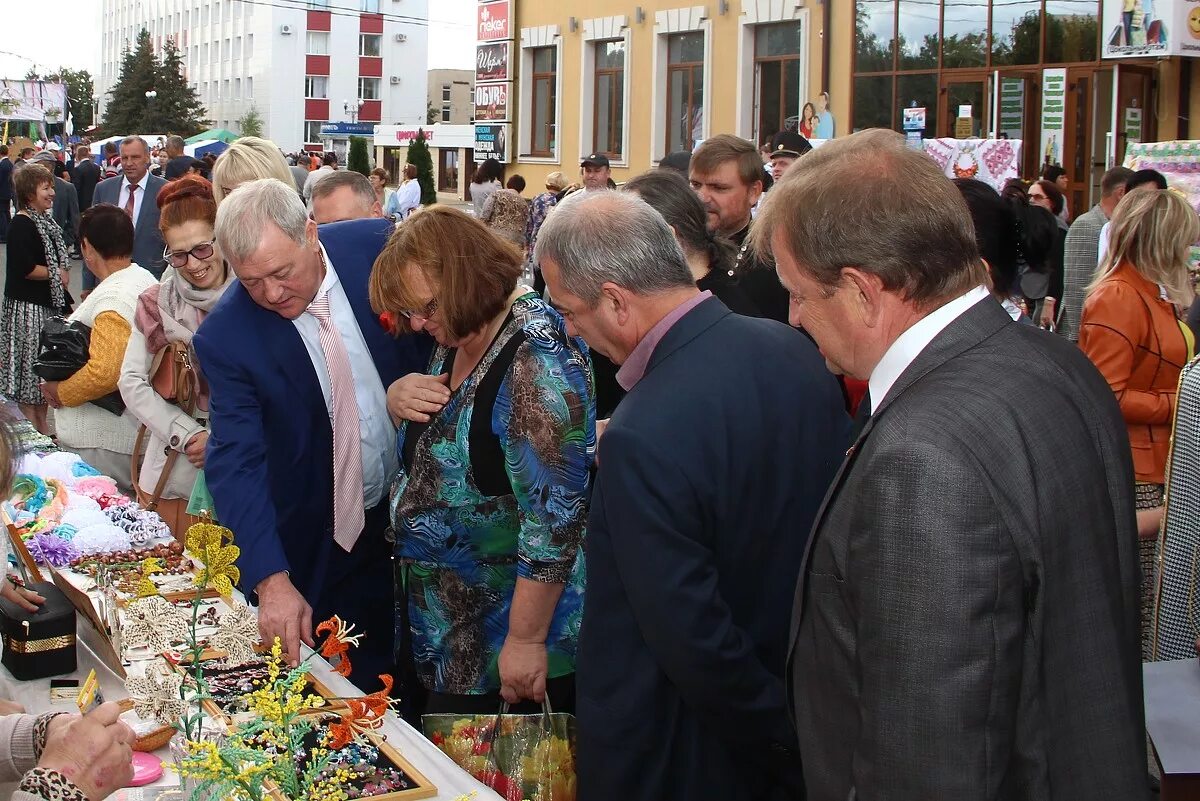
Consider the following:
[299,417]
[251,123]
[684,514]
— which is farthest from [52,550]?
[251,123]

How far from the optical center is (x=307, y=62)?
67688 mm

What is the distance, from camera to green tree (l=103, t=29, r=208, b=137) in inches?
2249

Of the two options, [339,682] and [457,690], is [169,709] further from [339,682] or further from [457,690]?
[457,690]

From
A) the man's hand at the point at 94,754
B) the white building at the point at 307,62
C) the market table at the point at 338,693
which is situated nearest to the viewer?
the man's hand at the point at 94,754

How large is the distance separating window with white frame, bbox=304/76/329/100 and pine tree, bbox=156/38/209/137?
9.70 m

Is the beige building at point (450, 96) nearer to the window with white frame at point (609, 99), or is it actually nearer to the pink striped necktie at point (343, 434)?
the window with white frame at point (609, 99)

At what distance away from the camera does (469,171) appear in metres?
38.1

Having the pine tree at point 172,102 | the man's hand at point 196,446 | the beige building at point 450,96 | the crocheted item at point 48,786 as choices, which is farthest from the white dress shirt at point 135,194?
the beige building at point 450,96

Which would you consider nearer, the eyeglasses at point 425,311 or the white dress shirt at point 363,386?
the eyeglasses at point 425,311

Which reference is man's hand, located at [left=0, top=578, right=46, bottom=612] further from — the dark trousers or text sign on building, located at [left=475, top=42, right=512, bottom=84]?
text sign on building, located at [left=475, top=42, right=512, bottom=84]

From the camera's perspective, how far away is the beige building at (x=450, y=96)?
3314 inches

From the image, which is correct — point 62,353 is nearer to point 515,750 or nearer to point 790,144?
point 515,750

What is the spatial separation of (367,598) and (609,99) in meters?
21.1

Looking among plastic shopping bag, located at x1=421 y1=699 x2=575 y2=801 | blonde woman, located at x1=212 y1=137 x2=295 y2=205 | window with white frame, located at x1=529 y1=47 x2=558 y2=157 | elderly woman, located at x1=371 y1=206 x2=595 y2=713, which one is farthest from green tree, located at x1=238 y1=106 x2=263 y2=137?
plastic shopping bag, located at x1=421 y1=699 x2=575 y2=801
